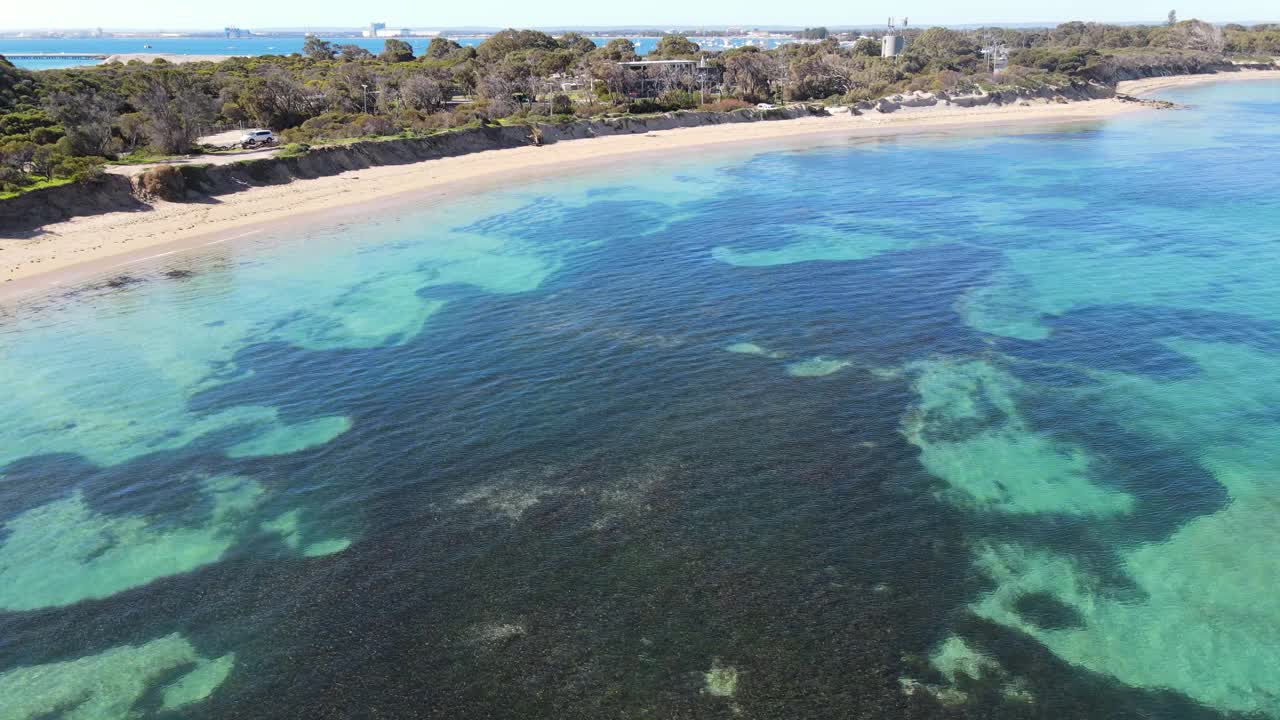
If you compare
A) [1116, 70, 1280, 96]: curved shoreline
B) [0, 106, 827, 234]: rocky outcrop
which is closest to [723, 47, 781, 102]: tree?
[0, 106, 827, 234]: rocky outcrop

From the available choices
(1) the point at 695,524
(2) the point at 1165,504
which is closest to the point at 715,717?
(1) the point at 695,524

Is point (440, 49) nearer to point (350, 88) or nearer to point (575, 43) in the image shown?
point (575, 43)

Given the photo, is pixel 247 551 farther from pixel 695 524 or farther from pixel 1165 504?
pixel 1165 504

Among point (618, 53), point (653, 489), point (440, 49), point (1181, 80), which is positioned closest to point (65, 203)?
point (653, 489)

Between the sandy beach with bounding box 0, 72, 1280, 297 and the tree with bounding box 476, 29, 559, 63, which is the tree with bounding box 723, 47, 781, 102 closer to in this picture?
the sandy beach with bounding box 0, 72, 1280, 297

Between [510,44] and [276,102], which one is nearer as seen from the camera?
[276,102]

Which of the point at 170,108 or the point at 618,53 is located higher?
the point at 618,53

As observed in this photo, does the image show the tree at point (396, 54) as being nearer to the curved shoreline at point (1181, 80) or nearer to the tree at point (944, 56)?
the tree at point (944, 56)

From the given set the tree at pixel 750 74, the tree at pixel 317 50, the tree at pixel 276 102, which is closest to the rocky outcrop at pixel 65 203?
the tree at pixel 276 102
